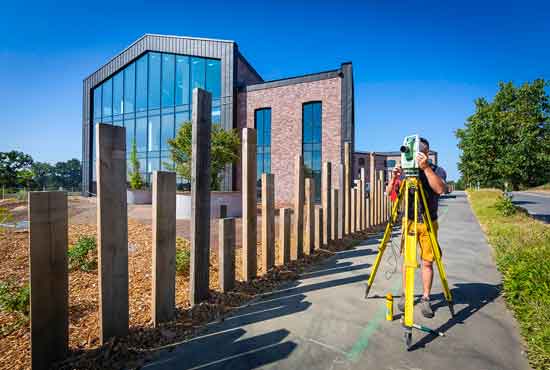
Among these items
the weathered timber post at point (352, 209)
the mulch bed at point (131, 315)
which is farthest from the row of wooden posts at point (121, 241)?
the weathered timber post at point (352, 209)

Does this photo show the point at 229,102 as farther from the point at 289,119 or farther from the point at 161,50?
the point at 161,50

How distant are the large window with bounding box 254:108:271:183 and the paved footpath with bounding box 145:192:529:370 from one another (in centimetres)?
1550

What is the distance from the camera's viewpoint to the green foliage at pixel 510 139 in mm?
10984

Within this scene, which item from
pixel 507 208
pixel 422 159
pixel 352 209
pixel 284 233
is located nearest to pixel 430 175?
pixel 422 159

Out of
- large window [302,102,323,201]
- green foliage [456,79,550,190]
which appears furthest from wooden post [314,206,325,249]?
large window [302,102,323,201]

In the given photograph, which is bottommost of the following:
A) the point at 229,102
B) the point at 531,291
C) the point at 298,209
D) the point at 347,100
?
the point at 531,291

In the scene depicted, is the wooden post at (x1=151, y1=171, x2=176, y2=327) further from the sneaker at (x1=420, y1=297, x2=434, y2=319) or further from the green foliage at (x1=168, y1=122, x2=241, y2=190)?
the green foliage at (x1=168, y1=122, x2=241, y2=190)

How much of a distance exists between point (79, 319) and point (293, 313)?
2165 millimetres

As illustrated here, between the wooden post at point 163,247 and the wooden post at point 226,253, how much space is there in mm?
690

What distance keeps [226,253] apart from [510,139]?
13916 mm

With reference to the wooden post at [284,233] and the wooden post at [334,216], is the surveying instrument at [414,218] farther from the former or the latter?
the wooden post at [334,216]

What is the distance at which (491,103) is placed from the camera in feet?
41.6

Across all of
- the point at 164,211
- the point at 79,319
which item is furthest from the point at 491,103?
the point at 79,319

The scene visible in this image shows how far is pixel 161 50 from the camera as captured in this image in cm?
2067
